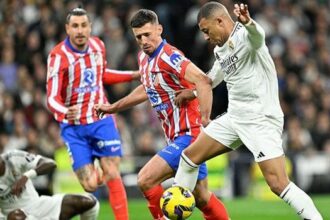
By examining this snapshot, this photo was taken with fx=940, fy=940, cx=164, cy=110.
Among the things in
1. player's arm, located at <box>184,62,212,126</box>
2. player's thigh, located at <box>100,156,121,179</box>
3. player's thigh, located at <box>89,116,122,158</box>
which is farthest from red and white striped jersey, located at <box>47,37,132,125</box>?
player's arm, located at <box>184,62,212,126</box>

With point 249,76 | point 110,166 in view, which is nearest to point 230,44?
point 249,76

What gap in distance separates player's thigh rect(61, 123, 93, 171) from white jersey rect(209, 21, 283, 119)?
8.39 ft

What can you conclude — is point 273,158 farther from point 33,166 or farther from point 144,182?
point 33,166

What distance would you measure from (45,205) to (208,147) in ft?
6.40

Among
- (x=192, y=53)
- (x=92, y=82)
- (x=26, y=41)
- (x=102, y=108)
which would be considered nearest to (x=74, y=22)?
(x=92, y=82)

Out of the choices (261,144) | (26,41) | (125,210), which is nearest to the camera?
(261,144)

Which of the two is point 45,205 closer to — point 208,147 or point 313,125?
point 208,147

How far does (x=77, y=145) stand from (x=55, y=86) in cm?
73

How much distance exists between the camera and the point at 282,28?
1994 cm

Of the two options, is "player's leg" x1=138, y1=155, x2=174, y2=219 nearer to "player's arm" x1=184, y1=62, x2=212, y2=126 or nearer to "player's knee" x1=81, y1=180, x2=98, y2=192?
"player's arm" x1=184, y1=62, x2=212, y2=126

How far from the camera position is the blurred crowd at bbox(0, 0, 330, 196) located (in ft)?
56.0

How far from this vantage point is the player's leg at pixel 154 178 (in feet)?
30.2

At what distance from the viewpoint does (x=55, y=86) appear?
10.8 m

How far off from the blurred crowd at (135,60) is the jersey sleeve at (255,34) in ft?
25.2
